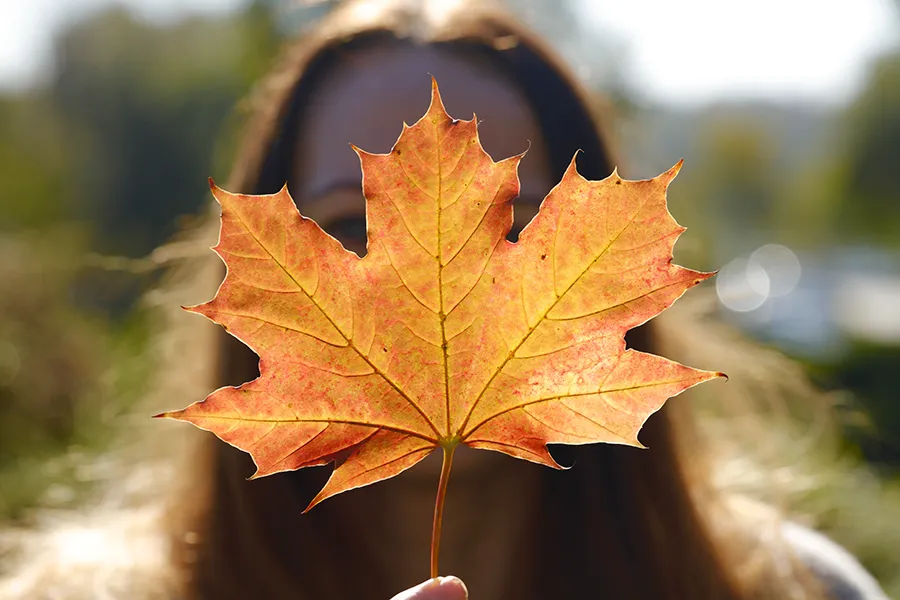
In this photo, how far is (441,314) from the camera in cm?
83

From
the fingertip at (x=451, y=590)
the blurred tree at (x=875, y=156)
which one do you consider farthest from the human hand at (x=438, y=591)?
the blurred tree at (x=875, y=156)

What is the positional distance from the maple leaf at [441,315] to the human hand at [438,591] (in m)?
0.03

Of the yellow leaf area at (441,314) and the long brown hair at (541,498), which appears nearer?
the yellow leaf area at (441,314)

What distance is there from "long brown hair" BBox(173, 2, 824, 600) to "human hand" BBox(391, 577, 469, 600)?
1.18 metres

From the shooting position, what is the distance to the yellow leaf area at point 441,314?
79cm

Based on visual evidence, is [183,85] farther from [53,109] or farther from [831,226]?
[831,226]

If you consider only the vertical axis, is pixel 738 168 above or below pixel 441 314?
above

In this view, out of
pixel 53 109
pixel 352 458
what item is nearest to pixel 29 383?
pixel 352 458

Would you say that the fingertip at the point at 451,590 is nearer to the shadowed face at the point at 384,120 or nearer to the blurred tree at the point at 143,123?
the shadowed face at the point at 384,120

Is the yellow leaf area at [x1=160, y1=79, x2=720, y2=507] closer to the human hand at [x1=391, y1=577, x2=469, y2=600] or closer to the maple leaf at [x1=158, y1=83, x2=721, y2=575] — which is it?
the maple leaf at [x1=158, y1=83, x2=721, y2=575]

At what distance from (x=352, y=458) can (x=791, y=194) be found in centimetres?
3799

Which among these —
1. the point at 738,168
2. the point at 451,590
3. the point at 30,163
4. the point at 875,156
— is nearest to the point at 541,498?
the point at 451,590

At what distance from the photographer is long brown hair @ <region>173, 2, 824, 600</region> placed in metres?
1.85

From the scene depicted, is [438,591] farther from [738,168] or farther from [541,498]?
[738,168]
